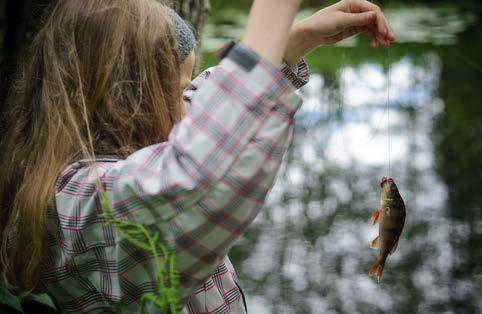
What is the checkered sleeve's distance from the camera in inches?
42.6

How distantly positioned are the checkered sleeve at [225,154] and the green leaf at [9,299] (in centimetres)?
48

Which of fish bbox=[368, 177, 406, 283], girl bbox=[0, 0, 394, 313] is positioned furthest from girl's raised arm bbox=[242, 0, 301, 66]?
fish bbox=[368, 177, 406, 283]

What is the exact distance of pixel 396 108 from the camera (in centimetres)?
698

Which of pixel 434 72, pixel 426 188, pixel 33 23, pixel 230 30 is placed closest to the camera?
pixel 33 23

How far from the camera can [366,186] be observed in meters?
5.42

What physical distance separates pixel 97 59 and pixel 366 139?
16.2 feet

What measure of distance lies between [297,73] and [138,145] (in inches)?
23.8

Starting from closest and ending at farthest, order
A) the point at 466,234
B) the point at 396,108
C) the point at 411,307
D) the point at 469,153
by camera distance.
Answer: the point at 411,307
the point at 466,234
the point at 469,153
the point at 396,108

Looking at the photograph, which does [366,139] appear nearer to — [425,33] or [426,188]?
[426,188]

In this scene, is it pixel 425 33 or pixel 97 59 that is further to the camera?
pixel 425 33

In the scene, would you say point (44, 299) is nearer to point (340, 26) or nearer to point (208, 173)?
point (208, 173)

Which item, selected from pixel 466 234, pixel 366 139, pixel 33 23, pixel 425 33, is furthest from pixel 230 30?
pixel 33 23

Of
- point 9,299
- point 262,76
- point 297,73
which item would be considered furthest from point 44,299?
point 297,73

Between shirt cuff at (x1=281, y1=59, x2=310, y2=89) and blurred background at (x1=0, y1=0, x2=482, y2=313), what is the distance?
2.37 feet
